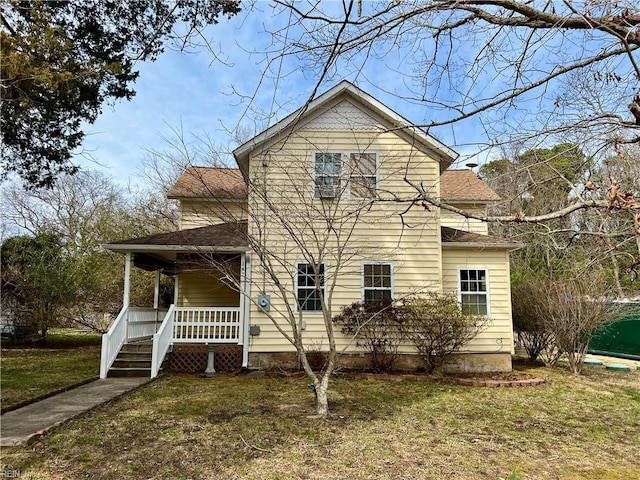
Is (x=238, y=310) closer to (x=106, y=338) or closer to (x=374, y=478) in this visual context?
(x=106, y=338)

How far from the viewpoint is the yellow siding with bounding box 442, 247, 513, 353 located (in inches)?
446

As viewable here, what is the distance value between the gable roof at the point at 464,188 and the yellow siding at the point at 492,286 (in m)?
3.27

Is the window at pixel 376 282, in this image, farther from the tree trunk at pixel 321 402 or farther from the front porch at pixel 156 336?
the tree trunk at pixel 321 402

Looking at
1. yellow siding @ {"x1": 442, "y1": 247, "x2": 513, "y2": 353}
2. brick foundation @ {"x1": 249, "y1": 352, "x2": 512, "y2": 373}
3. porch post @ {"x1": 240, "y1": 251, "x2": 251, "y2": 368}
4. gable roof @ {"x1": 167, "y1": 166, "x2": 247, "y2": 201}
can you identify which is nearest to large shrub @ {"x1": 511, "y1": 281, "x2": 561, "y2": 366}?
yellow siding @ {"x1": 442, "y1": 247, "x2": 513, "y2": 353}

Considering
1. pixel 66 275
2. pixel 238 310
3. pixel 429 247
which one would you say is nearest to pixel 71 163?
pixel 238 310

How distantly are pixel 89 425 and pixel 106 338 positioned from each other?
389 cm

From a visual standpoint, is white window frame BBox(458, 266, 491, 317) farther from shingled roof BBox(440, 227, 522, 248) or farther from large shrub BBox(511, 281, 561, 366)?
large shrub BBox(511, 281, 561, 366)

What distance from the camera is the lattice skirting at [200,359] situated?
35.6 ft

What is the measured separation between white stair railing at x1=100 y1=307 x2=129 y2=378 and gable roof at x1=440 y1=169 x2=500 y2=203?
10.1m

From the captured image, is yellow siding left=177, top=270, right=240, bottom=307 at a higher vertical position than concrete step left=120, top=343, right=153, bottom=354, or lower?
higher

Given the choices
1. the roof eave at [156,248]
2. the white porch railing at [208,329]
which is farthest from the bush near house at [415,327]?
the roof eave at [156,248]

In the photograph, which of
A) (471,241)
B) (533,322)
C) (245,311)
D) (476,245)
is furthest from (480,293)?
(245,311)

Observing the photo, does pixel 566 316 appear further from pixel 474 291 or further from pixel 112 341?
pixel 112 341

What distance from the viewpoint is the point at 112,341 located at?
9.90 meters
